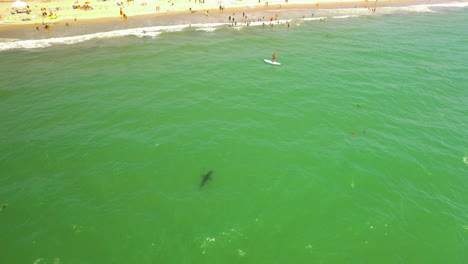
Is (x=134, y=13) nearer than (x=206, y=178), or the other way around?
(x=206, y=178)

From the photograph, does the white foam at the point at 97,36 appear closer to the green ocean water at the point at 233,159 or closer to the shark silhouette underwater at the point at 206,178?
the green ocean water at the point at 233,159

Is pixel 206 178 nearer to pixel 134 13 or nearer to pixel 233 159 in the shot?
pixel 233 159

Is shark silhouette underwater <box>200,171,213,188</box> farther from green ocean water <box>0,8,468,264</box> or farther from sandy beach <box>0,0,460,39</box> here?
sandy beach <box>0,0,460,39</box>

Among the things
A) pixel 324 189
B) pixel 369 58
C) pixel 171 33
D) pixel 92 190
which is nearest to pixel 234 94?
pixel 324 189

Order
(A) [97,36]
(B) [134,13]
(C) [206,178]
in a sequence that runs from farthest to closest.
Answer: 1. (B) [134,13]
2. (A) [97,36]
3. (C) [206,178]

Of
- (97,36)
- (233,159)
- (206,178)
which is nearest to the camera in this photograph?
(206,178)

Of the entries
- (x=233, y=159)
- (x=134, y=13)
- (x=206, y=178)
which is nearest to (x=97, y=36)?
(x=134, y=13)

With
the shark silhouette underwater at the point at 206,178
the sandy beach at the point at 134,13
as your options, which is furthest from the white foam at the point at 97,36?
the shark silhouette underwater at the point at 206,178
